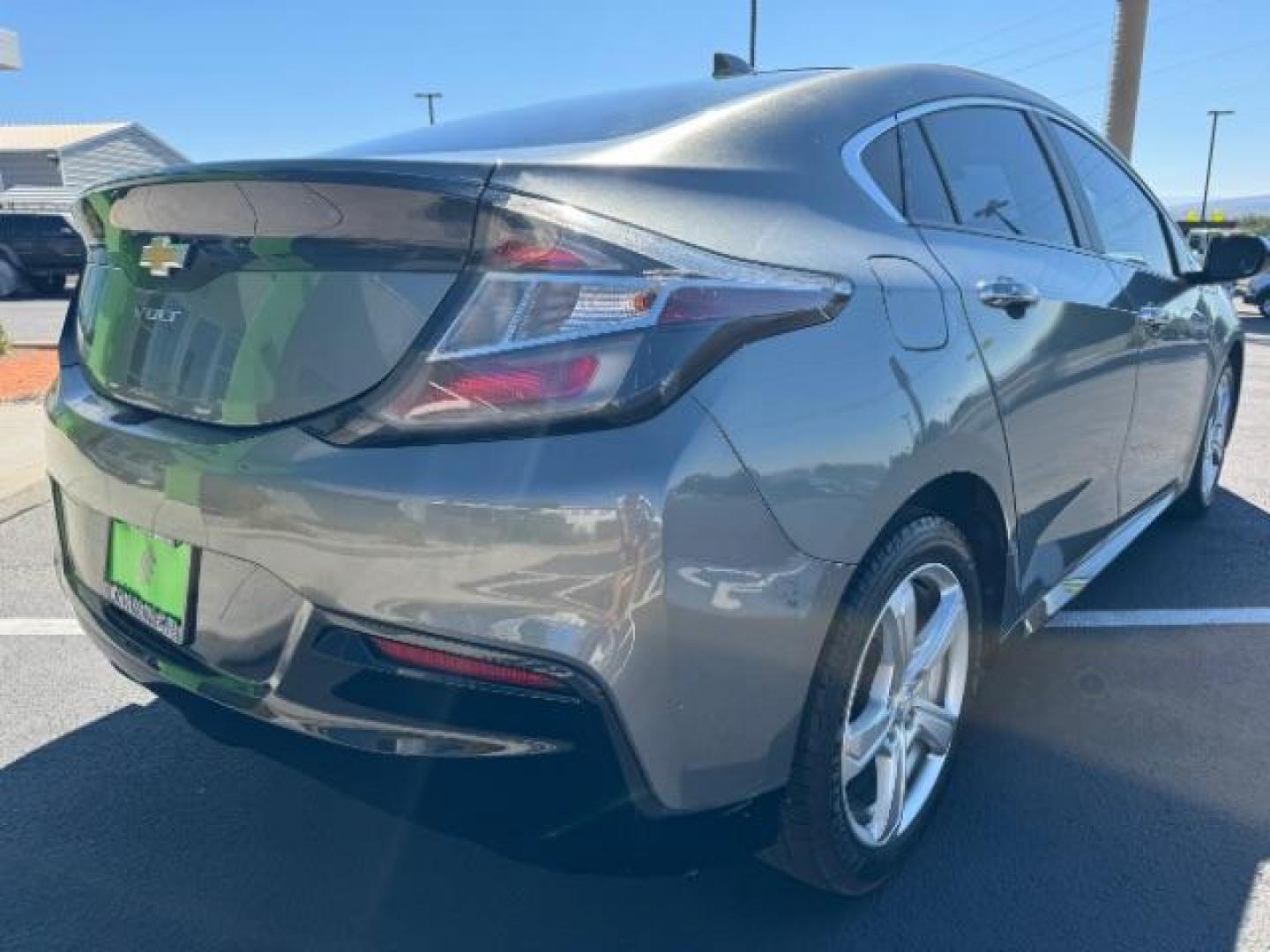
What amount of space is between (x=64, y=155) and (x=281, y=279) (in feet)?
158

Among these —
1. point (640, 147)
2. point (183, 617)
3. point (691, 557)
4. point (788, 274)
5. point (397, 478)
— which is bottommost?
point (183, 617)

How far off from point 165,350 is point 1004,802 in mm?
2140

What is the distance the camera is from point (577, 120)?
219 centimetres

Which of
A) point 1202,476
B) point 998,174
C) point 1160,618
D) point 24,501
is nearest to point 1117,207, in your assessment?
point 998,174

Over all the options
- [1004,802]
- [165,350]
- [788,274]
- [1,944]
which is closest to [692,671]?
[788,274]

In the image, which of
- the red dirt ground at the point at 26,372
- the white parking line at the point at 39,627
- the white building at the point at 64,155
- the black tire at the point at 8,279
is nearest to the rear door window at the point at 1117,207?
the white parking line at the point at 39,627

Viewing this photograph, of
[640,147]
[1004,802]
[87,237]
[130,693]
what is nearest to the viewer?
[640,147]

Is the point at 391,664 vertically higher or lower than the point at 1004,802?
higher

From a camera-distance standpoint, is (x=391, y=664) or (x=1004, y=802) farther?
(x=1004, y=802)

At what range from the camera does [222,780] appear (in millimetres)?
2625

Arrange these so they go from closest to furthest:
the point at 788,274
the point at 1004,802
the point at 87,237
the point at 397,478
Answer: the point at 397,478 < the point at 788,274 < the point at 87,237 < the point at 1004,802

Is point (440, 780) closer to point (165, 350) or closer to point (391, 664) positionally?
point (391, 664)

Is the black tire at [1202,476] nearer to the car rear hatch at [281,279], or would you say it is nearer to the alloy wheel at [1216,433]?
the alloy wheel at [1216,433]

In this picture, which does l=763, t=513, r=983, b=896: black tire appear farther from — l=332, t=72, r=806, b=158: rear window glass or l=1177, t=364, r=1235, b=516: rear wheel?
l=1177, t=364, r=1235, b=516: rear wheel
